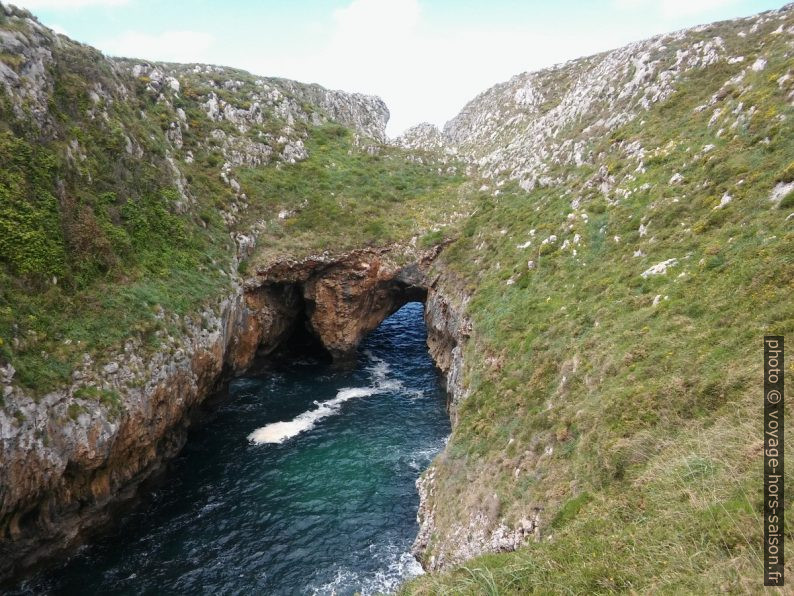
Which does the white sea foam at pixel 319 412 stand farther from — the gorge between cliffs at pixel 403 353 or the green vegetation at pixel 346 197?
the green vegetation at pixel 346 197

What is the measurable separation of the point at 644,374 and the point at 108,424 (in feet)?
85.6

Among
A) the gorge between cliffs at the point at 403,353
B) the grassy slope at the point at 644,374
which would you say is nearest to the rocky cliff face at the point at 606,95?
the gorge between cliffs at the point at 403,353

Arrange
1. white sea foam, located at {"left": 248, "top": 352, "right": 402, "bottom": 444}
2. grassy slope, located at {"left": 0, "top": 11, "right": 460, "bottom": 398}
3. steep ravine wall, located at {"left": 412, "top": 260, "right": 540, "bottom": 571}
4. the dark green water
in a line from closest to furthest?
→ steep ravine wall, located at {"left": 412, "top": 260, "right": 540, "bottom": 571} → the dark green water → grassy slope, located at {"left": 0, "top": 11, "right": 460, "bottom": 398} → white sea foam, located at {"left": 248, "top": 352, "right": 402, "bottom": 444}

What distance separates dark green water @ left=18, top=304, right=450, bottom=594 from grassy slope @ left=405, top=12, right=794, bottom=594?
602cm

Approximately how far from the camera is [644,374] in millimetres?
18297

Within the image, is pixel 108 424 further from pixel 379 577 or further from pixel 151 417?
pixel 379 577

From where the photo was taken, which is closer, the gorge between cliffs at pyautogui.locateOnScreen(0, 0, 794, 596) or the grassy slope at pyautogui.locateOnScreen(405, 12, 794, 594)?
the grassy slope at pyautogui.locateOnScreen(405, 12, 794, 594)

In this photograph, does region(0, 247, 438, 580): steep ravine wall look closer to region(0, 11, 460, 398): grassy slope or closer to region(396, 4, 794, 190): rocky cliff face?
region(0, 11, 460, 398): grassy slope

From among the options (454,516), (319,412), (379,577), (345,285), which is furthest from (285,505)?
(345,285)

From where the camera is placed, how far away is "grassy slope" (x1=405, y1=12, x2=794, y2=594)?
428 inches

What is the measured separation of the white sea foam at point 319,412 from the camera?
37969 mm

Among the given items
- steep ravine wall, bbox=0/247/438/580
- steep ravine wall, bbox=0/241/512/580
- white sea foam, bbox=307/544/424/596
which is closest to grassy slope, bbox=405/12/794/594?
steep ravine wall, bbox=0/241/512/580

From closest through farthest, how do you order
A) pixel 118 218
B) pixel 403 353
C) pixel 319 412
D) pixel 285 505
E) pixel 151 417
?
pixel 151 417 → pixel 285 505 → pixel 118 218 → pixel 319 412 → pixel 403 353

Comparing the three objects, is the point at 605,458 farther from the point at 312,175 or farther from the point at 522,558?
the point at 312,175
